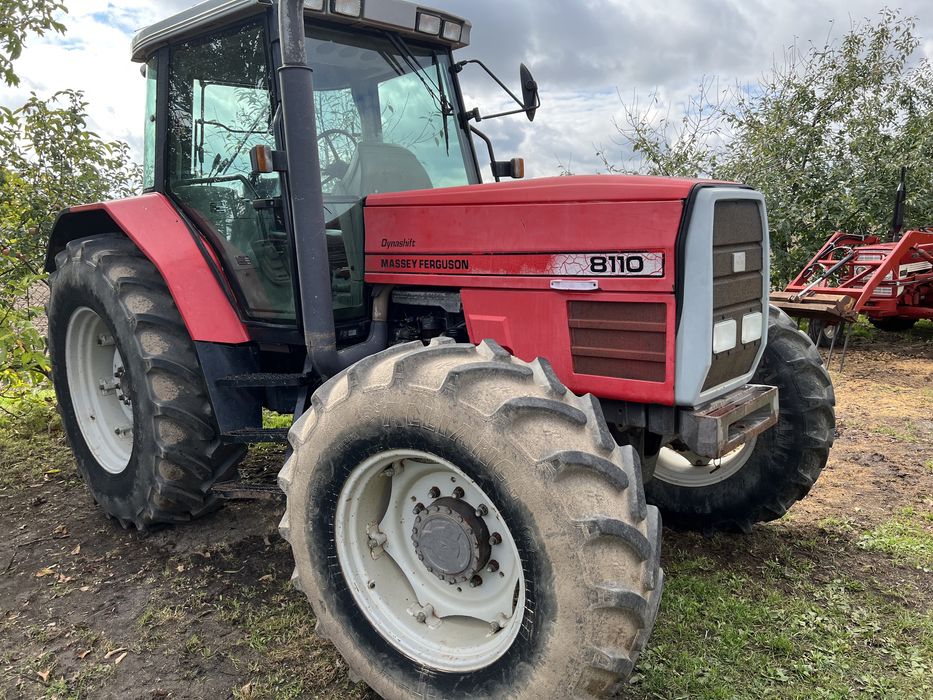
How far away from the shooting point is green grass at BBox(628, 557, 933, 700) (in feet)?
7.60

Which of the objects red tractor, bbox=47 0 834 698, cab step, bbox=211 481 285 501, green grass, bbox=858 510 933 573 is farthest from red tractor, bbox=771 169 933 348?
cab step, bbox=211 481 285 501

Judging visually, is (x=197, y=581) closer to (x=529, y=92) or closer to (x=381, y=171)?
(x=381, y=171)

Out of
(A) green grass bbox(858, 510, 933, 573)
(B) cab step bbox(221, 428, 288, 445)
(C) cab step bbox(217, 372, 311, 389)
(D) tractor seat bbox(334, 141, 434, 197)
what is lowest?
(A) green grass bbox(858, 510, 933, 573)

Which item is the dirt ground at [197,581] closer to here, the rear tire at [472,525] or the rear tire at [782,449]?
the rear tire at [782,449]

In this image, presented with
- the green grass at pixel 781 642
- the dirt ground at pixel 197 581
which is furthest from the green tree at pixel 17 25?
the green grass at pixel 781 642

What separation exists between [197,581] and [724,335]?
2.29m

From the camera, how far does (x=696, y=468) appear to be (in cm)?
345

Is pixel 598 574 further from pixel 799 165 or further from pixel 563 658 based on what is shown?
pixel 799 165

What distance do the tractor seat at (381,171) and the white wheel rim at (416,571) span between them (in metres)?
1.25

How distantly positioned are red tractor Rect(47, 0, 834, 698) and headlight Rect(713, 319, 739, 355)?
0.07ft

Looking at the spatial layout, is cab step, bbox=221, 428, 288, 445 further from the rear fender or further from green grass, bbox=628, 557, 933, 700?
green grass, bbox=628, 557, 933, 700

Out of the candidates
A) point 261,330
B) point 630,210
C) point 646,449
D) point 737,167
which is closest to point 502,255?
point 630,210

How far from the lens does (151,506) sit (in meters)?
3.15

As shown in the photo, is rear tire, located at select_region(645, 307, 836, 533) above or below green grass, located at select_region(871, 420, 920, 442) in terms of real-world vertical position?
above
